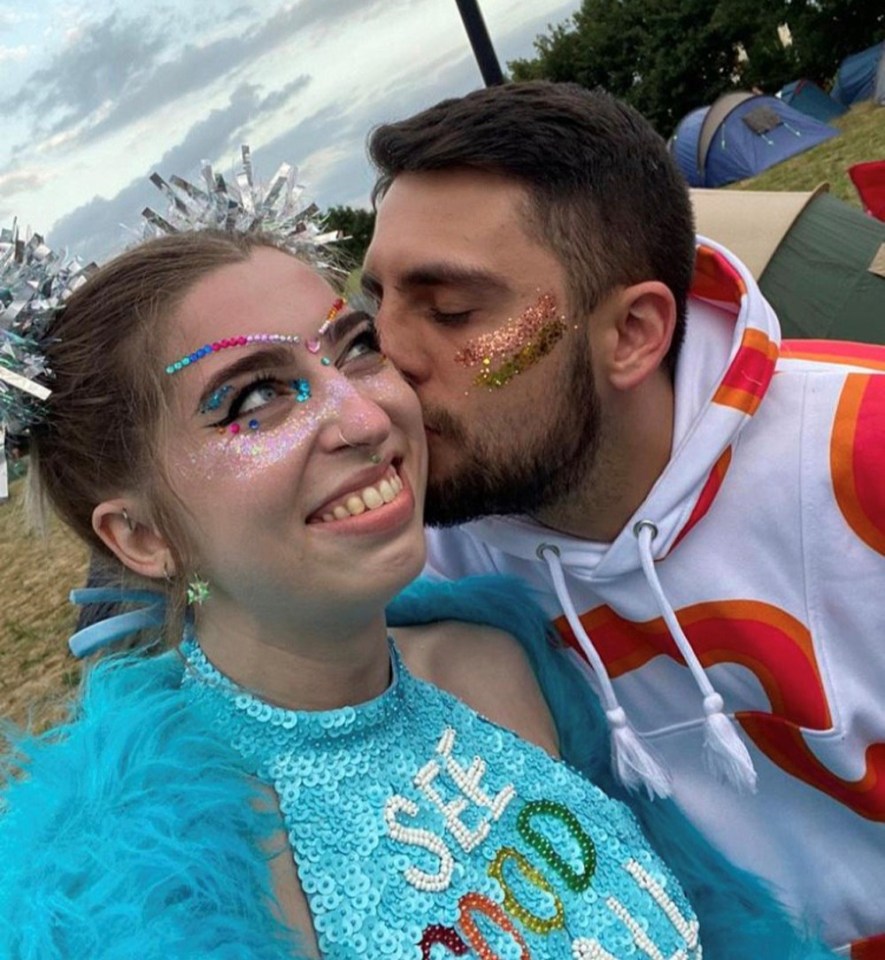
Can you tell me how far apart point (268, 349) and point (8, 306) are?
1.47 feet

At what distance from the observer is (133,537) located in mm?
1640

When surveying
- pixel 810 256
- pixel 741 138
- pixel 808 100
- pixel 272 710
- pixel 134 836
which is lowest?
pixel 808 100

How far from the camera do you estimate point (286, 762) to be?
1.54 m

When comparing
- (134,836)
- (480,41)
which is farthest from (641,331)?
(480,41)

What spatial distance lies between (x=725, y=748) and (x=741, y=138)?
15.3 meters

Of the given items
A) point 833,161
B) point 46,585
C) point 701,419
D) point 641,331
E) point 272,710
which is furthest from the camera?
point 833,161

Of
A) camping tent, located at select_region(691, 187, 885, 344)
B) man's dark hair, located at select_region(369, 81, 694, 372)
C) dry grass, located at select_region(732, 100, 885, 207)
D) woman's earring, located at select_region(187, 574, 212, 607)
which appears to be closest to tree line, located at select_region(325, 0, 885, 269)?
dry grass, located at select_region(732, 100, 885, 207)

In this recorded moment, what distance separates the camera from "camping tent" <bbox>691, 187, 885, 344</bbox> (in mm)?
4660

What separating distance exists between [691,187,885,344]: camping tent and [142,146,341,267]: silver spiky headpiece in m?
3.17

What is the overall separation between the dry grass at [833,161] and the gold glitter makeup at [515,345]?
8.70 m

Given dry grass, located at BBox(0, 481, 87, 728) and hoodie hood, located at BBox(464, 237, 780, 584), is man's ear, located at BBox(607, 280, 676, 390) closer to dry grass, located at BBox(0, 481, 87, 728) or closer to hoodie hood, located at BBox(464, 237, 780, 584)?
hoodie hood, located at BBox(464, 237, 780, 584)

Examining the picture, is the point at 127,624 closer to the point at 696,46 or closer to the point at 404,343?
the point at 404,343

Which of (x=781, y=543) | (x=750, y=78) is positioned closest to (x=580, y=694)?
(x=781, y=543)

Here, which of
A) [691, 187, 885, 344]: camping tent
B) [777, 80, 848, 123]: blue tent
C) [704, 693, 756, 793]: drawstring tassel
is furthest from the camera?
[777, 80, 848, 123]: blue tent
